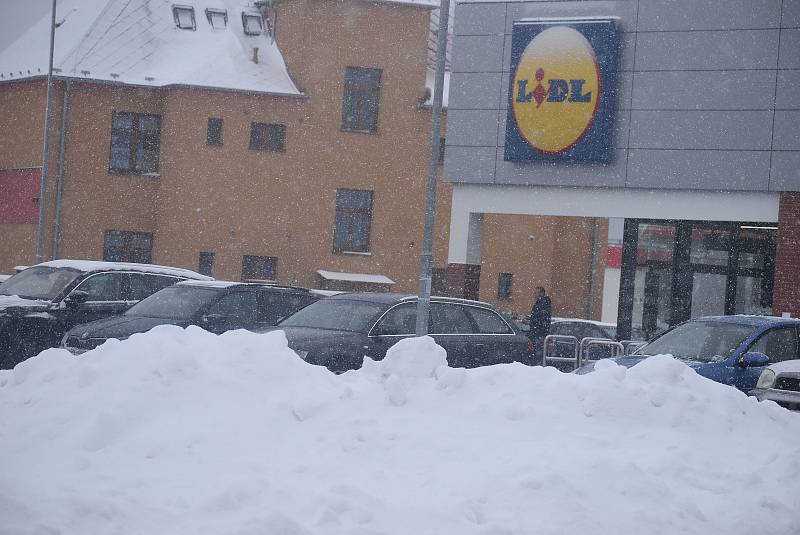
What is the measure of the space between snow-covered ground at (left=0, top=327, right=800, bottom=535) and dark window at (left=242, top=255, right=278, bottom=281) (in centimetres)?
2669

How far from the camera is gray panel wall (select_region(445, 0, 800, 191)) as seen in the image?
66.4ft

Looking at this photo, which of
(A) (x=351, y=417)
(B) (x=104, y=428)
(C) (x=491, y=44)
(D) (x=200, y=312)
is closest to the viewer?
(B) (x=104, y=428)

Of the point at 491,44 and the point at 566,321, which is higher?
the point at 491,44

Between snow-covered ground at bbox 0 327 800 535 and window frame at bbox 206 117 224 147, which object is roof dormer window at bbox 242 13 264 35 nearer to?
window frame at bbox 206 117 224 147

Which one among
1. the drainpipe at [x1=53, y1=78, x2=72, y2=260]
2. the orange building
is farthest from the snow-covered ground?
the drainpipe at [x1=53, y1=78, x2=72, y2=260]

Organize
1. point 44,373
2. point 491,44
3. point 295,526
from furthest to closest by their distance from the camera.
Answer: point 491,44
point 44,373
point 295,526

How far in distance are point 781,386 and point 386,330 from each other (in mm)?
4577

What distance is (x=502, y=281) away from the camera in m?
38.1

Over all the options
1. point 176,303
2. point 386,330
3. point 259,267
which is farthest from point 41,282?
point 259,267

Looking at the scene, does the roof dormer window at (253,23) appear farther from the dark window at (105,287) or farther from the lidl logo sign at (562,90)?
the dark window at (105,287)

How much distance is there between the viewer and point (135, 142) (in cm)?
3588

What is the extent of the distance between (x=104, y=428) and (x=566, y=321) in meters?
17.1

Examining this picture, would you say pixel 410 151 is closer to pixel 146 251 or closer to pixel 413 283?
pixel 413 283

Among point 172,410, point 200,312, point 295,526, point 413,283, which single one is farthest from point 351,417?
point 413,283
